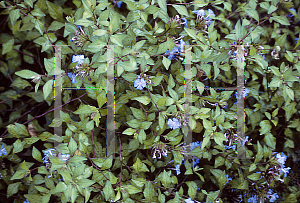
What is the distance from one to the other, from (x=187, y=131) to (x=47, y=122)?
0.73 metres

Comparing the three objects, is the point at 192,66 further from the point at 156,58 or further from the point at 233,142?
the point at 233,142

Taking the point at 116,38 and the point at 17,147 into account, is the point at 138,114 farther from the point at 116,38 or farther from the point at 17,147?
the point at 17,147

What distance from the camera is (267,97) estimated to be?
1.22 meters

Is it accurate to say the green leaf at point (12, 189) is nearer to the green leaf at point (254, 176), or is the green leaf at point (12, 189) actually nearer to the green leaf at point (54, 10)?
the green leaf at point (54, 10)

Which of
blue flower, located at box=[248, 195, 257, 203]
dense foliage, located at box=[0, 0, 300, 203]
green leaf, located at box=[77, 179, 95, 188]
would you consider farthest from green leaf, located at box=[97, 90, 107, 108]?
blue flower, located at box=[248, 195, 257, 203]

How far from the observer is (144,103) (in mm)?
870

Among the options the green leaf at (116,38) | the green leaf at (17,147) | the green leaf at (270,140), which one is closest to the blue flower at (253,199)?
the green leaf at (270,140)

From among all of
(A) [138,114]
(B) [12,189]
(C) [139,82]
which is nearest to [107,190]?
(A) [138,114]

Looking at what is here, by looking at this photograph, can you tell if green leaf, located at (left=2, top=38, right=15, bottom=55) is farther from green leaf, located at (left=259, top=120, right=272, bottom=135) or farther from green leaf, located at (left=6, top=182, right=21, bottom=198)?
green leaf, located at (left=259, top=120, right=272, bottom=135)

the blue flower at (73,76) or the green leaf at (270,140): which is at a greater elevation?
the blue flower at (73,76)

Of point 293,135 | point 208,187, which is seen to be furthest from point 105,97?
point 293,135

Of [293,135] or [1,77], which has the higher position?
[1,77]

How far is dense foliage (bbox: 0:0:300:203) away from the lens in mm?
880

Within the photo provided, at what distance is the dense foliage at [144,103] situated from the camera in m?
0.88
